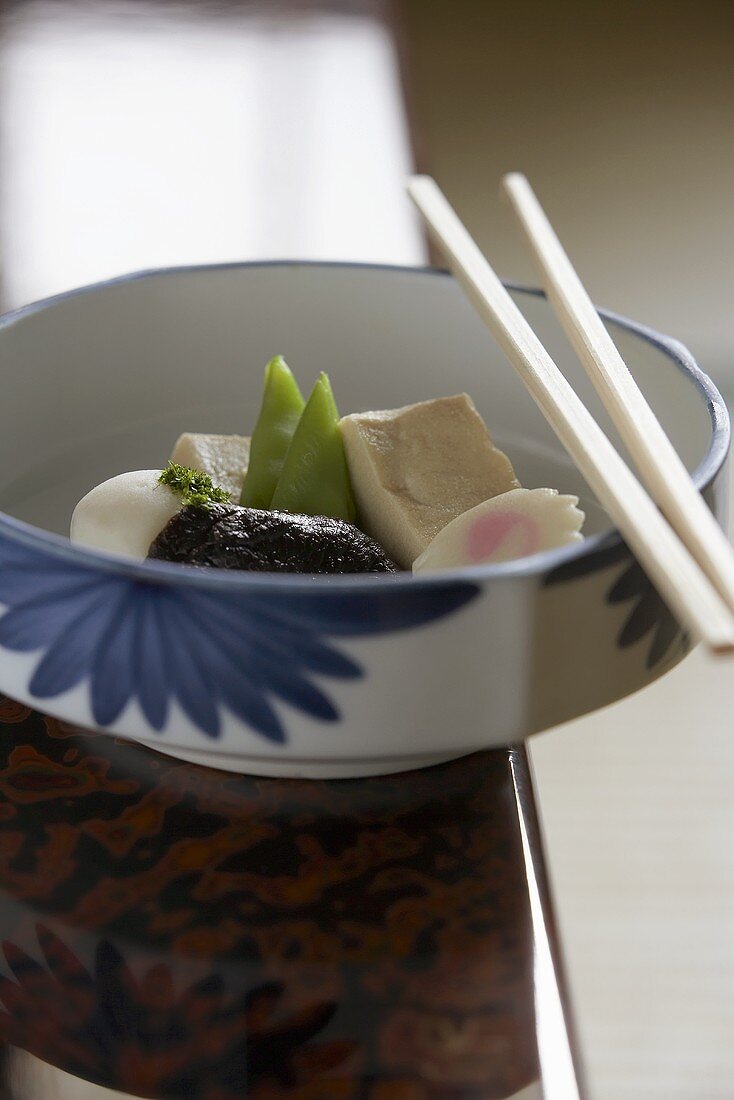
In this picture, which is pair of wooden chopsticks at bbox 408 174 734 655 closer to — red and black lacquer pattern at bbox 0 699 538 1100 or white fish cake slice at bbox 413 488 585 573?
white fish cake slice at bbox 413 488 585 573

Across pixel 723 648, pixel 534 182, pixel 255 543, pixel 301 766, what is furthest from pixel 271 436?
pixel 534 182

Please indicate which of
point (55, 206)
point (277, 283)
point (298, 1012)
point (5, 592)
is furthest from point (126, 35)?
point (298, 1012)

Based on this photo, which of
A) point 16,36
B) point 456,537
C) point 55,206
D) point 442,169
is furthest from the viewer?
point 442,169

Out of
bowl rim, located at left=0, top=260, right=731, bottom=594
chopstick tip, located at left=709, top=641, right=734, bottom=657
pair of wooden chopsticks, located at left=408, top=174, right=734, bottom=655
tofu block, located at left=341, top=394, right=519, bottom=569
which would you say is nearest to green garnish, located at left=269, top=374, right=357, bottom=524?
tofu block, located at left=341, top=394, right=519, bottom=569

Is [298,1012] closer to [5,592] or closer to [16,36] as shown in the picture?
[5,592]

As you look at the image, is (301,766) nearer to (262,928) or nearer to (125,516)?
(262,928)

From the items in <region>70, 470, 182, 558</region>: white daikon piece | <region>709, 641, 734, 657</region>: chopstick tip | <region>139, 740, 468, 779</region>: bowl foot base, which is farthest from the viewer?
<region>70, 470, 182, 558</region>: white daikon piece
